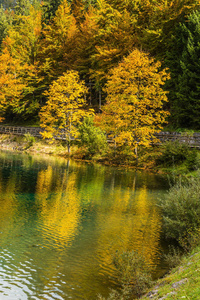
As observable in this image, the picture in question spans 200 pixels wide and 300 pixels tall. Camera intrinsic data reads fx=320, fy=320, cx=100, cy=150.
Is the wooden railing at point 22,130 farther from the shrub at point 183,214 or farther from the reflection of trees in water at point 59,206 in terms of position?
the shrub at point 183,214

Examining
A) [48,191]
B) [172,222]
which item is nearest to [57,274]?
[172,222]

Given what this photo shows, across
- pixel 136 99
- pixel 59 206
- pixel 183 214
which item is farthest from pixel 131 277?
pixel 136 99

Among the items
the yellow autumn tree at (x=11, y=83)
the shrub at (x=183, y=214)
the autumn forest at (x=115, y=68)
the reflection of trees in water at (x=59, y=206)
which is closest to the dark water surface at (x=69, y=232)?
the reflection of trees in water at (x=59, y=206)

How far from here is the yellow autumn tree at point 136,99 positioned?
3419cm

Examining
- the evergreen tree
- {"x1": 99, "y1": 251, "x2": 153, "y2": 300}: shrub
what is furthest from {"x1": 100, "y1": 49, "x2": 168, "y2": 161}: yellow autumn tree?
{"x1": 99, "y1": 251, "x2": 153, "y2": 300}: shrub

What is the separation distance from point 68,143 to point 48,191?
2373 cm

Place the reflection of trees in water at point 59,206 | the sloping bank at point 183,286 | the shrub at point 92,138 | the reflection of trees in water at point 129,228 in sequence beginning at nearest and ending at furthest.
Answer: the sloping bank at point 183,286 → the reflection of trees in water at point 129,228 → the reflection of trees in water at point 59,206 → the shrub at point 92,138

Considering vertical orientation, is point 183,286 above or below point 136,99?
below

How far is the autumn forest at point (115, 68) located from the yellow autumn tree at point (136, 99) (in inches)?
4.2

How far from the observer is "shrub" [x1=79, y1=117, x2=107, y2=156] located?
3753 centimetres

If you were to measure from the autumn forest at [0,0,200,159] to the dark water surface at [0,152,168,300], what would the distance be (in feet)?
48.4

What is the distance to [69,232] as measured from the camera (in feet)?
39.7

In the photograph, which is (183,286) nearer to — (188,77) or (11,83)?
(188,77)

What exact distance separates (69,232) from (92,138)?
26038mm
